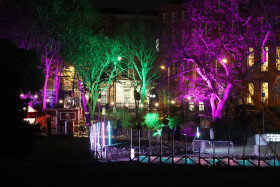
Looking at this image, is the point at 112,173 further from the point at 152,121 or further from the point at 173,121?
the point at 173,121

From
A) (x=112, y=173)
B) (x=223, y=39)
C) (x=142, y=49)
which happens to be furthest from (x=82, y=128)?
(x=142, y=49)

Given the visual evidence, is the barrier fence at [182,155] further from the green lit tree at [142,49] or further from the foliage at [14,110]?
the green lit tree at [142,49]

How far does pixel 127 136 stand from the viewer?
42781 millimetres

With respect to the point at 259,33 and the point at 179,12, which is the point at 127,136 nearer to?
the point at 259,33

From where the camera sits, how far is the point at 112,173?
1991cm

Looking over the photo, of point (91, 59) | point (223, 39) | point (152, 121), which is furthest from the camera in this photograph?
point (91, 59)

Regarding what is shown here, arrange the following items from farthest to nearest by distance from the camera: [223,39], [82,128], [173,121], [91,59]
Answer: [91,59] < [173,121] < [82,128] < [223,39]

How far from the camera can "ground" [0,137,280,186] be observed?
16.8 m

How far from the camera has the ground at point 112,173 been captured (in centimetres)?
1675

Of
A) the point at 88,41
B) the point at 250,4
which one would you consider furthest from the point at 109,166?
the point at 88,41

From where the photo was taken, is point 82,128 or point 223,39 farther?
point 82,128

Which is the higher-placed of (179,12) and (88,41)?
(179,12)

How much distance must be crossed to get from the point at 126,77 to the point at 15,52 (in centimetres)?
5419

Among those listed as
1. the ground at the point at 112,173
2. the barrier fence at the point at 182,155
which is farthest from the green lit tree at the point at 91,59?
the ground at the point at 112,173
